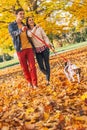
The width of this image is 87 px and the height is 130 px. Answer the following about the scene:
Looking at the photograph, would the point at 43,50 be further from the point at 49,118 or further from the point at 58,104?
the point at 49,118

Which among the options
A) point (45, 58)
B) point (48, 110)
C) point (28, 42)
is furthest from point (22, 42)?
point (48, 110)

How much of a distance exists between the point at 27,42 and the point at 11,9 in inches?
364

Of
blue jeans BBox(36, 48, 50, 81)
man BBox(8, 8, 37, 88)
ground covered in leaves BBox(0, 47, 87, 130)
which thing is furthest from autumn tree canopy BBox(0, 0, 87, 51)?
ground covered in leaves BBox(0, 47, 87, 130)

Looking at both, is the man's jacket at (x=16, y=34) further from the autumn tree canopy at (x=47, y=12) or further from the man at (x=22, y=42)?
the autumn tree canopy at (x=47, y=12)

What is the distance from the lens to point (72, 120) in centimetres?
475

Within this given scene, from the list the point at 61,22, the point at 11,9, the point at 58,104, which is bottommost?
the point at 61,22

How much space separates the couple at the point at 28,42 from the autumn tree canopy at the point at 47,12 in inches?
299

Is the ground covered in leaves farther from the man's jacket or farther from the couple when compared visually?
the man's jacket

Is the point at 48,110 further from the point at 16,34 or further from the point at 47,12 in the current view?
the point at 47,12

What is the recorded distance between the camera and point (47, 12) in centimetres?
1758

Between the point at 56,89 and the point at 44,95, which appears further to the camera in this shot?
the point at 56,89

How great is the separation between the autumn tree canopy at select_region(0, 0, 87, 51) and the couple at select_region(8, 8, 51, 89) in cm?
760

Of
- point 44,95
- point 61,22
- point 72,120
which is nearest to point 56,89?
point 44,95

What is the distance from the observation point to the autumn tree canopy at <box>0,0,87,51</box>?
16234mm
